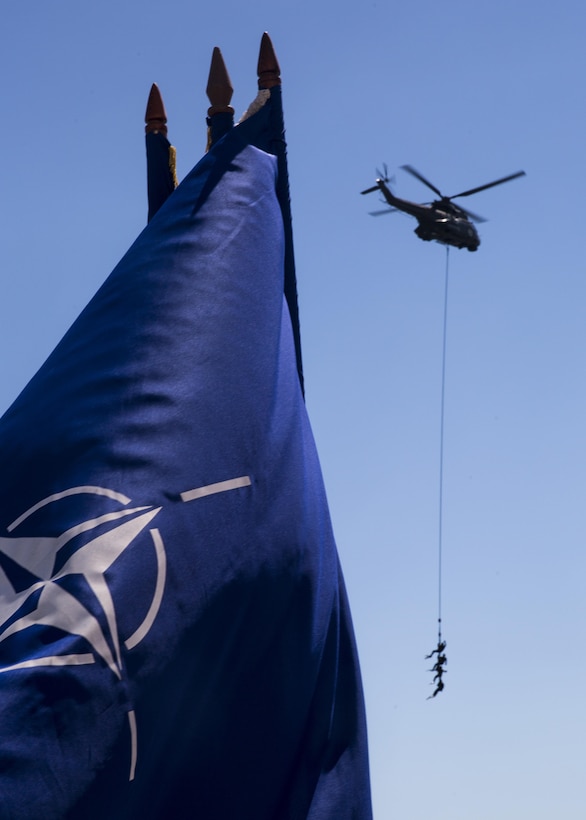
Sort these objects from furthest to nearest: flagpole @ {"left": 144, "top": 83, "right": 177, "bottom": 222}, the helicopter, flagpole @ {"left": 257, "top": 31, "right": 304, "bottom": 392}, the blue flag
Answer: the helicopter, flagpole @ {"left": 144, "top": 83, "right": 177, "bottom": 222}, flagpole @ {"left": 257, "top": 31, "right": 304, "bottom": 392}, the blue flag

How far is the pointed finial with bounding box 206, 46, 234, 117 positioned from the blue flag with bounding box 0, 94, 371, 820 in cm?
66

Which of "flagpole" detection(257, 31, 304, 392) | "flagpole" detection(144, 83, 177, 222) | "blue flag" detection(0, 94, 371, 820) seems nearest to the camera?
"blue flag" detection(0, 94, 371, 820)

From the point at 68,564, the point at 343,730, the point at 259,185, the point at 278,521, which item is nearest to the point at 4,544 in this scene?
the point at 68,564

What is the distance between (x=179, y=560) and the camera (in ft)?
21.6

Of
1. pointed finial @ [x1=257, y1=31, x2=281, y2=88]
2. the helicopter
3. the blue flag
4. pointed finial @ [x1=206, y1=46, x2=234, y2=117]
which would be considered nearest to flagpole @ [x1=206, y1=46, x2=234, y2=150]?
pointed finial @ [x1=206, y1=46, x2=234, y2=117]

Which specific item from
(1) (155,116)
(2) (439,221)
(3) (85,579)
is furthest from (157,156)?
(2) (439,221)

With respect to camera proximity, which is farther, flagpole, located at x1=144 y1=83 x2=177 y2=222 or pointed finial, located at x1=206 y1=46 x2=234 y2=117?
flagpole, located at x1=144 y1=83 x2=177 y2=222

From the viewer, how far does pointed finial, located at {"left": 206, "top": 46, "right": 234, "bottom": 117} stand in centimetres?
887

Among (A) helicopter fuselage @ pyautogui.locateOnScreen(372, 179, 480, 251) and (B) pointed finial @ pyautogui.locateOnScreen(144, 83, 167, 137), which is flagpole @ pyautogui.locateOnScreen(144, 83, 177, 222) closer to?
(B) pointed finial @ pyautogui.locateOnScreen(144, 83, 167, 137)

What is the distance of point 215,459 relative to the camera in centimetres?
707

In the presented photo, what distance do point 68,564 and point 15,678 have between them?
2.08 ft

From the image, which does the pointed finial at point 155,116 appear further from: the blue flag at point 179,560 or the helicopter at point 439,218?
the helicopter at point 439,218

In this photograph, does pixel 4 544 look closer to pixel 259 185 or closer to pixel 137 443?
pixel 137 443

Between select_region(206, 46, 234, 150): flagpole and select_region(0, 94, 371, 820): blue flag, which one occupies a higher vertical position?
select_region(206, 46, 234, 150): flagpole
